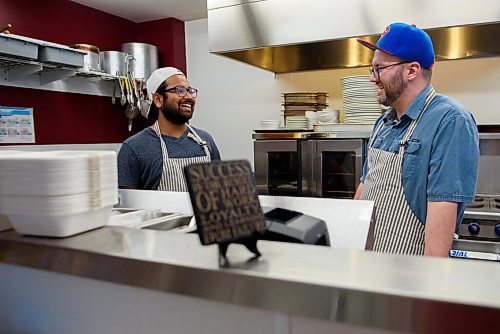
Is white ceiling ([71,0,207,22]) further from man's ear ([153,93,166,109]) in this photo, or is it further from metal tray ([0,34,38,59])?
man's ear ([153,93,166,109])

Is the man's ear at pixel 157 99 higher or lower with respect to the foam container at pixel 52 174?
higher

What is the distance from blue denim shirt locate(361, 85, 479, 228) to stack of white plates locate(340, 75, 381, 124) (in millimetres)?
997

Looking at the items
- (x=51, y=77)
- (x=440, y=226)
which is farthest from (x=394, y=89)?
(x=51, y=77)

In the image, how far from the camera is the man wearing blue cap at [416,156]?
1.56m

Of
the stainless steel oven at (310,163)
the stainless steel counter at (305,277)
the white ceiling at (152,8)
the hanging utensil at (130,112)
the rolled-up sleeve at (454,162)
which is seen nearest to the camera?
the stainless steel counter at (305,277)

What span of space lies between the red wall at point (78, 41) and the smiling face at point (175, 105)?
1368mm

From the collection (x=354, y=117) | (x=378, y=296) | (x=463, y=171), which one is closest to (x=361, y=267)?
(x=378, y=296)

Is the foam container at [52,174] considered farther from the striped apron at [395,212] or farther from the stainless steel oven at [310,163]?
the stainless steel oven at [310,163]

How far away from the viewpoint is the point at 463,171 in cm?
155

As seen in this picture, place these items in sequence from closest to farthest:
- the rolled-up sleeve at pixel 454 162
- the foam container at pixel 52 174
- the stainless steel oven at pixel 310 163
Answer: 1. the foam container at pixel 52 174
2. the rolled-up sleeve at pixel 454 162
3. the stainless steel oven at pixel 310 163

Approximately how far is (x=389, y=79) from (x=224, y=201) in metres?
1.42

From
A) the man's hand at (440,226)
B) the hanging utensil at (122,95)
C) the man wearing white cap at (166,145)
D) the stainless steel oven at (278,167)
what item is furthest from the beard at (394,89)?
the hanging utensil at (122,95)

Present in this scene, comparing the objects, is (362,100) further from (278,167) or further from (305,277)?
(305,277)

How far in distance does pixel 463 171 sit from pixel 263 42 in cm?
157
